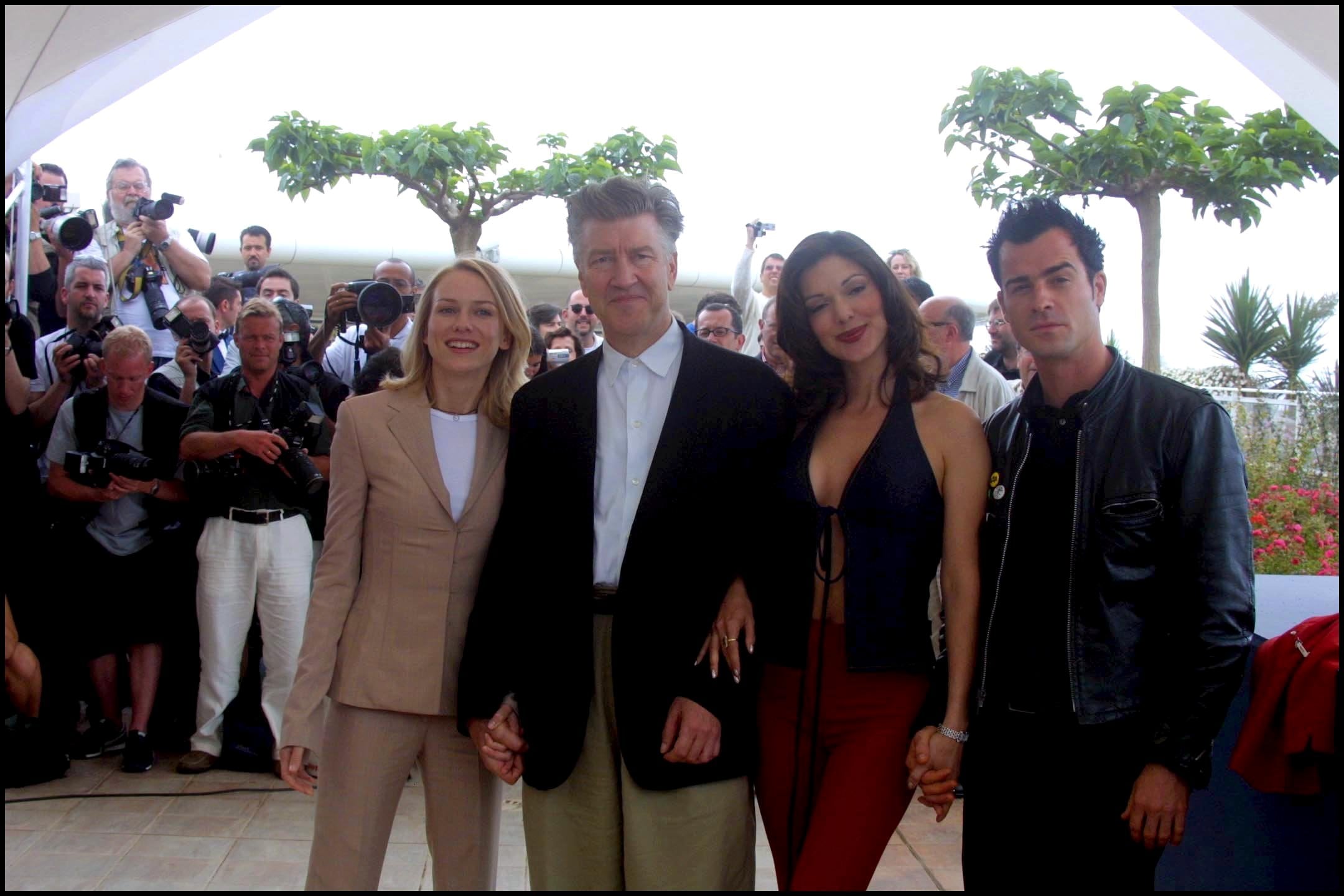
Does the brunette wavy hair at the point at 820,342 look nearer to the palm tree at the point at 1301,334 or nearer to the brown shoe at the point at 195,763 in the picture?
the brown shoe at the point at 195,763

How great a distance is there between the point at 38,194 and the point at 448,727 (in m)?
4.46

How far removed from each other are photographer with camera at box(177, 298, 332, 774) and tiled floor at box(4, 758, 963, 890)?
13.5 inches

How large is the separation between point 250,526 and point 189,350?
3.26 ft

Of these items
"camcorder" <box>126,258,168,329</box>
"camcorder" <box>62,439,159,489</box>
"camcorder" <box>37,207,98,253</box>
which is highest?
"camcorder" <box>37,207,98,253</box>

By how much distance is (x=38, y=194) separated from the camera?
5.31 metres

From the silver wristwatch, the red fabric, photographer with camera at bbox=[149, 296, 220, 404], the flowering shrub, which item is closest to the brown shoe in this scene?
photographer with camera at bbox=[149, 296, 220, 404]

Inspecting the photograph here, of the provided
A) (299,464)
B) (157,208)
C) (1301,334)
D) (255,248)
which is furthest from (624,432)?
(1301,334)

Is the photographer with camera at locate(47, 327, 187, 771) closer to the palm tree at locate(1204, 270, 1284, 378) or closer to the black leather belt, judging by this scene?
the black leather belt

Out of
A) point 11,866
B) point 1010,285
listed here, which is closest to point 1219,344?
point 1010,285

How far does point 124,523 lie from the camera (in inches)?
182

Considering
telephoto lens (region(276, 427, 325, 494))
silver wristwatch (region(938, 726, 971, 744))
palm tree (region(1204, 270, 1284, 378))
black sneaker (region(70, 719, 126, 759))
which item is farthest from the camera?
palm tree (region(1204, 270, 1284, 378))

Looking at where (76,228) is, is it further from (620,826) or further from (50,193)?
(620,826)

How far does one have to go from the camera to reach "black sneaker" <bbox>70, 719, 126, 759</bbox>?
4582 mm

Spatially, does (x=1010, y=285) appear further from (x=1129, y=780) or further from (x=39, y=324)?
(x=39, y=324)
